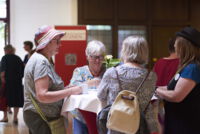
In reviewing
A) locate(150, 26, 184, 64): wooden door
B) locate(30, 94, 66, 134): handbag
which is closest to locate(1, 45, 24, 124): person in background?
locate(150, 26, 184, 64): wooden door

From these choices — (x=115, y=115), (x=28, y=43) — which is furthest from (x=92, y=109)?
(x=28, y=43)

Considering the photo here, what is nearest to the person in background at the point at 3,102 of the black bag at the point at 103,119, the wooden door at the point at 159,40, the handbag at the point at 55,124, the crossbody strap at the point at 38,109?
the wooden door at the point at 159,40

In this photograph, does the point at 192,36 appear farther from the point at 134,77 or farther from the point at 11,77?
the point at 11,77

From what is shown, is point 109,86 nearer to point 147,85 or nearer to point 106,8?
point 147,85

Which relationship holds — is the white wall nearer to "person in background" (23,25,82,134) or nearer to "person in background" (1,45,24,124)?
"person in background" (1,45,24,124)

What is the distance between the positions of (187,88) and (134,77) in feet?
1.24

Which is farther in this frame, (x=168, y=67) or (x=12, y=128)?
(x=12, y=128)

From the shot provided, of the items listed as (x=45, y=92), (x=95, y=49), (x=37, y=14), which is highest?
(x=37, y=14)

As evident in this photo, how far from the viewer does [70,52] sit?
3.91 metres

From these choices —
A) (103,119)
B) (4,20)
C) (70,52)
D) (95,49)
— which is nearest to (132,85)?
(103,119)

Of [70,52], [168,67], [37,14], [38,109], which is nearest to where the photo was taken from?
[38,109]

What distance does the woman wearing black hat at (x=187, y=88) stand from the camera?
1.98 meters

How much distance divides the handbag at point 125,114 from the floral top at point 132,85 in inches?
2.2

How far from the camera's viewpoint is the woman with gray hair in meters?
1.89
